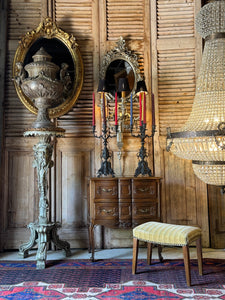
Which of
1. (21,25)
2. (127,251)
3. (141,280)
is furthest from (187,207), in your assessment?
(21,25)

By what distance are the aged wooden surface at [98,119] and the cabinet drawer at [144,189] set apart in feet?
1.64

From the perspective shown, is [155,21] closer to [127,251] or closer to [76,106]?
[76,106]

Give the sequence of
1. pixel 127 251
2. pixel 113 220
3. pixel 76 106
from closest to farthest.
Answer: pixel 113 220 → pixel 127 251 → pixel 76 106

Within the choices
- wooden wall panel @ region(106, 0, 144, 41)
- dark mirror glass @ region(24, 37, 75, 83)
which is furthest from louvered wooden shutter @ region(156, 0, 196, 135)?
dark mirror glass @ region(24, 37, 75, 83)

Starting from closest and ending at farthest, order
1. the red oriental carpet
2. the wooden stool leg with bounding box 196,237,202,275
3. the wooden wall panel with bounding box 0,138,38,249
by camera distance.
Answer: the red oriental carpet → the wooden stool leg with bounding box 196,237,202,275 → the wooden wall panel with bounding box 0,138,38,249

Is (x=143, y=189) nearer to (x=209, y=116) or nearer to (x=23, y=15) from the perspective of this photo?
(x=209, y=116)

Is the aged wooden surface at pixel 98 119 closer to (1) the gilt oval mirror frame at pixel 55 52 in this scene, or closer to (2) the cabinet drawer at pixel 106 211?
(1) the gilt oval mirror frame at pixel 55 52

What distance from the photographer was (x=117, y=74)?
3.44 metres

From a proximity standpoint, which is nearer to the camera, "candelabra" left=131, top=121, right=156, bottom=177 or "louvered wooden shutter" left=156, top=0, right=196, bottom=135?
"candelabra" left=131, top=121, right=156, bottom=177

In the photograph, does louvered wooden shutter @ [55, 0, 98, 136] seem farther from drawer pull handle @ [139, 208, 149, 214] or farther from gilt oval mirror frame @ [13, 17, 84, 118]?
drawer pull handle @ [139, 208, 149, 214]

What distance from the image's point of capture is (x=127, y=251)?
3197 millimetres

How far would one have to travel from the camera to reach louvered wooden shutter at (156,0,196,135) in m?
3.43

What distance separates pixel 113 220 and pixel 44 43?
2.08 m

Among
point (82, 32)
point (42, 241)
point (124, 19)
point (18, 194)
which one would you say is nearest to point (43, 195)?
point (42, 241)
